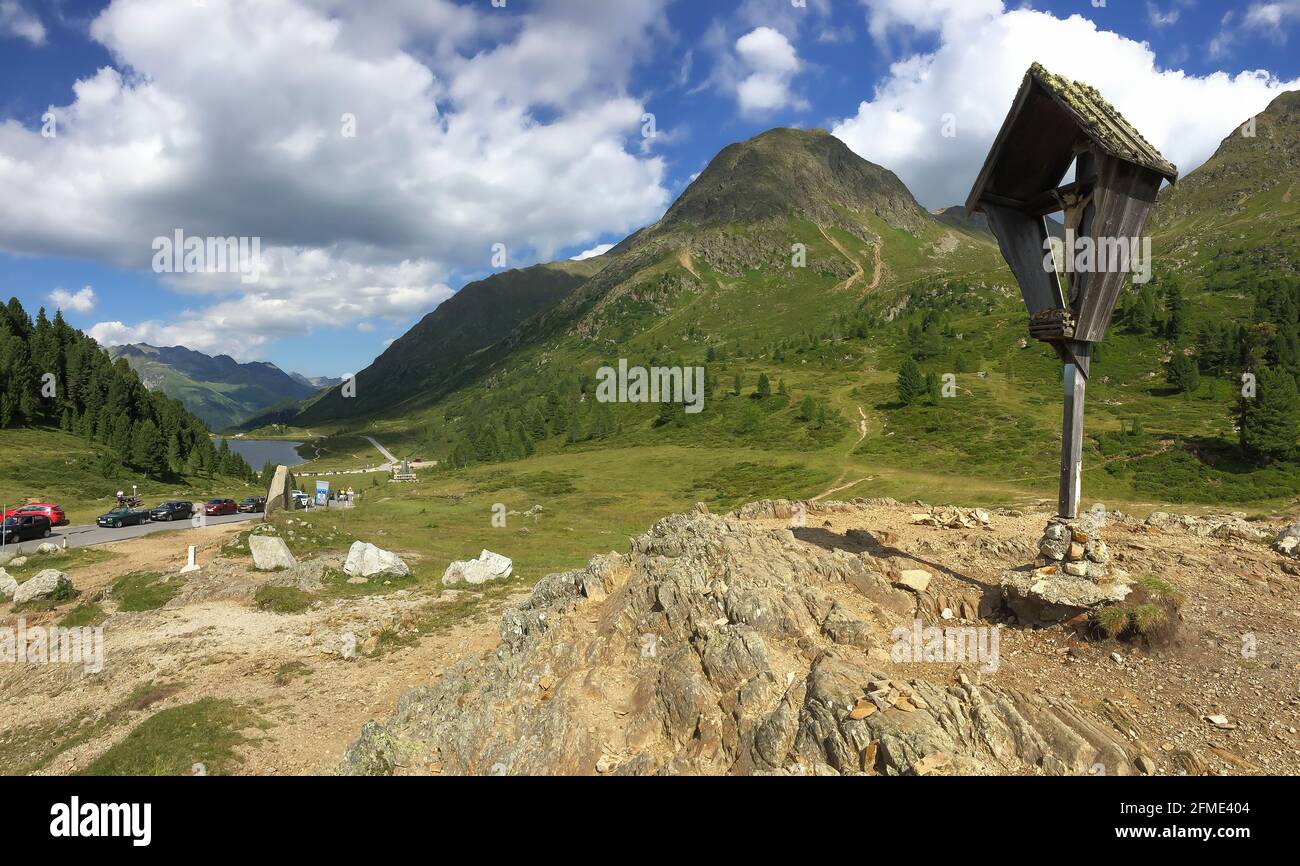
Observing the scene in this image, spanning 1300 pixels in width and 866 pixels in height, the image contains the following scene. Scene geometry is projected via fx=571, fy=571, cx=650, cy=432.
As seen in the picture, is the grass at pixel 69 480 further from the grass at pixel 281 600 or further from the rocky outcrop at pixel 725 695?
the rocky outcrop at pixel 725 695

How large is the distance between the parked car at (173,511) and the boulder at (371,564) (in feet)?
93.2

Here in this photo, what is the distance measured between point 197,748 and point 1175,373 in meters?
116

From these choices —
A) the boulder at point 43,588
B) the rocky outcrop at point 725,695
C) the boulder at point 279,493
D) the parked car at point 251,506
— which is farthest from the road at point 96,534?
the rocky outcrop at point 725,695

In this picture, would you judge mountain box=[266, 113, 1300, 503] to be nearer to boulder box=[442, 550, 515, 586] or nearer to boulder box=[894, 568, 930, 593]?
boulder box=[894, 568, 930, 593]

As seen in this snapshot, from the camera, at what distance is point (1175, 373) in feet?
280

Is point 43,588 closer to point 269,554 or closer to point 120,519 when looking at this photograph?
point 269,554

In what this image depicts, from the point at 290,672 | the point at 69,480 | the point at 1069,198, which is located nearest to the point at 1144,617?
the point at 1069,198

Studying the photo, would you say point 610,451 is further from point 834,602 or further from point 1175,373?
point 834,602

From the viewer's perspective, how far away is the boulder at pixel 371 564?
31.4 meters

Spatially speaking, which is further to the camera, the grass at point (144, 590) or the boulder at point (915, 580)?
the grass at point (144, 590)

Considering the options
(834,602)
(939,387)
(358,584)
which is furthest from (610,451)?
(834,602)

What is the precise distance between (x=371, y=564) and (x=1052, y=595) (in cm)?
3146

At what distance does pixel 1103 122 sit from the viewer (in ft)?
38.0
